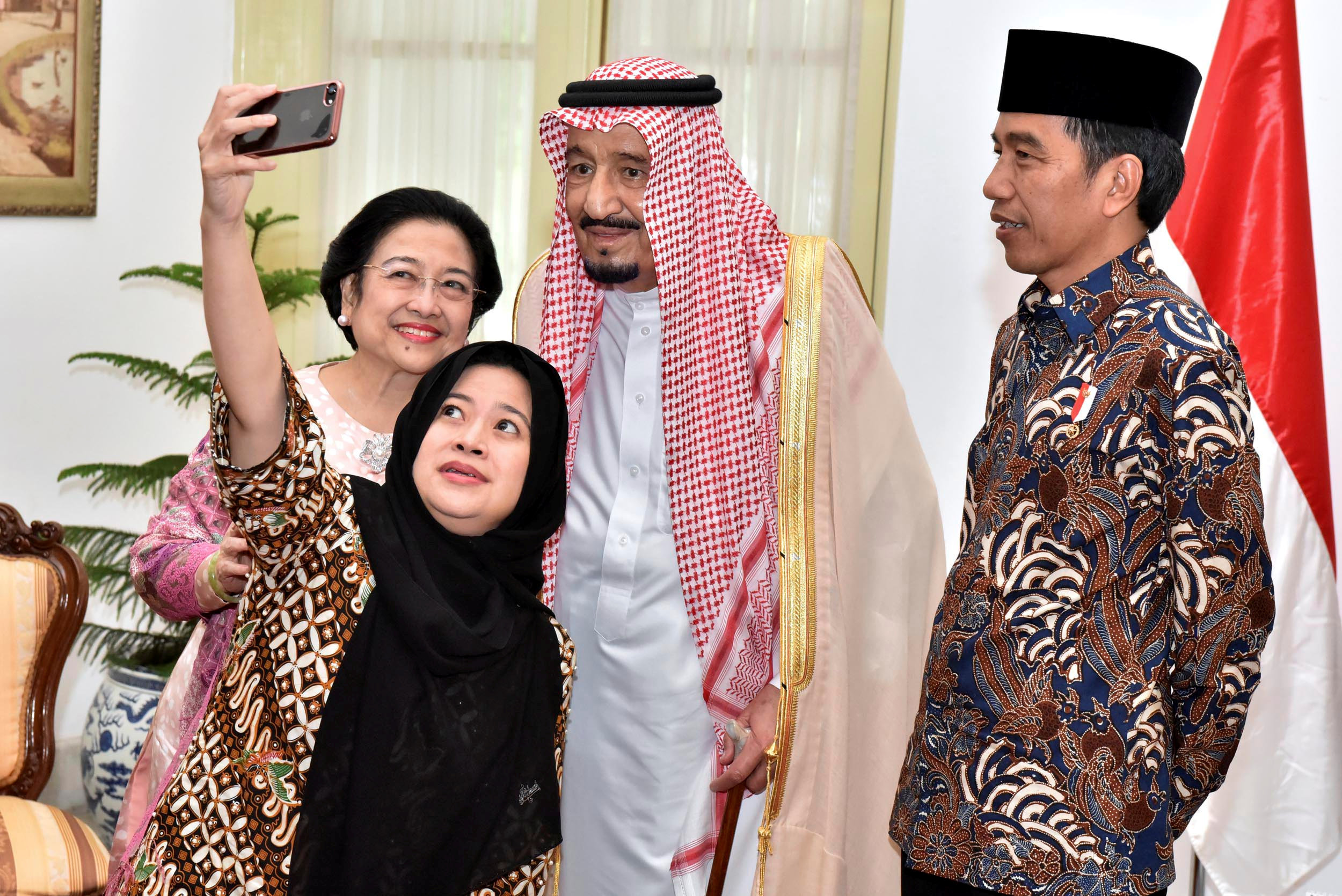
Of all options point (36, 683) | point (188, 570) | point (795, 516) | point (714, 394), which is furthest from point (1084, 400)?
point (36, 683)

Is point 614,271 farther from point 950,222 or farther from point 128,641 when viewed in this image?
point 128,641

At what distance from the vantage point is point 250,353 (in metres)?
1.39

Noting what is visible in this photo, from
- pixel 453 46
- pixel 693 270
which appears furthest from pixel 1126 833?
pixel 453 46

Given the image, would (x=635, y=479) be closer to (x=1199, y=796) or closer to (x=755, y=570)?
(x=755, y=570)

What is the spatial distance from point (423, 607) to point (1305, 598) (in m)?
2.25

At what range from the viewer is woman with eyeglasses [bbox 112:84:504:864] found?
2078mm

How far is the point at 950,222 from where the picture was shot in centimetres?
387

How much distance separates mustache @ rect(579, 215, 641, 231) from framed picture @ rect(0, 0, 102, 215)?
322cm

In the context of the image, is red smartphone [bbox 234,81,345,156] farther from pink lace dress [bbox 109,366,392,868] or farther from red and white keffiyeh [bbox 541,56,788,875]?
red and white keffiyeh [bbox 541,56,788,875]

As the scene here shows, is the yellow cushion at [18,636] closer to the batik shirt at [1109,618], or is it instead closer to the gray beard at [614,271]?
the gray beard at [614,271]

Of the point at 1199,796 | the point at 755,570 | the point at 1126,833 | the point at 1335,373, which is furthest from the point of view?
the point at 1335,373

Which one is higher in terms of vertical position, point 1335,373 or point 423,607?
point 1335,373

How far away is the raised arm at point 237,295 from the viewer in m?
1.35

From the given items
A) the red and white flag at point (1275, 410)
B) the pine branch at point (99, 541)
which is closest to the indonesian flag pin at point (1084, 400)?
the red and white flag at point (1275, 410)
